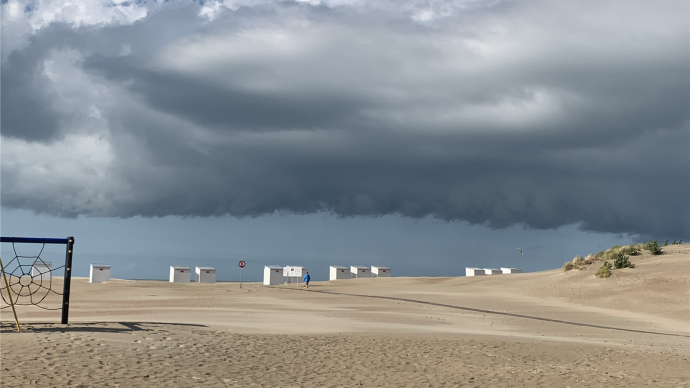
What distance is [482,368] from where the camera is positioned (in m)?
14.6

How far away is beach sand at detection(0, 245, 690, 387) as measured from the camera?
41.4 feet

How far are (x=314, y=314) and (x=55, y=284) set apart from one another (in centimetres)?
2928

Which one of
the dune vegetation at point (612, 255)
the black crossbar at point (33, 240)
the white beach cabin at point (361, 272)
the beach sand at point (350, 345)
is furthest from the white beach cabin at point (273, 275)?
the black crossbar at point (33, 240)

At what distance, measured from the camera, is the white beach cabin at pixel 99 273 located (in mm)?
51469

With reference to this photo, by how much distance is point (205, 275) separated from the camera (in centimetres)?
5616

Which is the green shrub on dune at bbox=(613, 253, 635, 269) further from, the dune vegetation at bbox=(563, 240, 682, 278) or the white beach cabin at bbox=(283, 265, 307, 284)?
the white beach cabin at bbox=(283, 265, 307, 284)

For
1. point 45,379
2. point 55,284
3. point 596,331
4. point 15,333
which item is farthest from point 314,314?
point 55,284

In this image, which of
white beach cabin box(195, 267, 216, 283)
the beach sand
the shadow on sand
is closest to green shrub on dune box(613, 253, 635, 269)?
the beach sand

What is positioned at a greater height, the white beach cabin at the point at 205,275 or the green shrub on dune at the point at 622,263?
the green shrub on dune at the point at 622,263

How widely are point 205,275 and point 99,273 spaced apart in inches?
365

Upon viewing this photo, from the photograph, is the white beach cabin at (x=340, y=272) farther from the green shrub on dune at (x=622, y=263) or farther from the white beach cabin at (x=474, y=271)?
→ the green shrub on dune at (x=622, y=263)

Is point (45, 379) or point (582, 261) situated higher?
point (582, 261)

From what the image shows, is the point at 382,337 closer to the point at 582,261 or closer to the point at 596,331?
the point at 596,331

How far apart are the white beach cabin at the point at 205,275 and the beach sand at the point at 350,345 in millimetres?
22526
